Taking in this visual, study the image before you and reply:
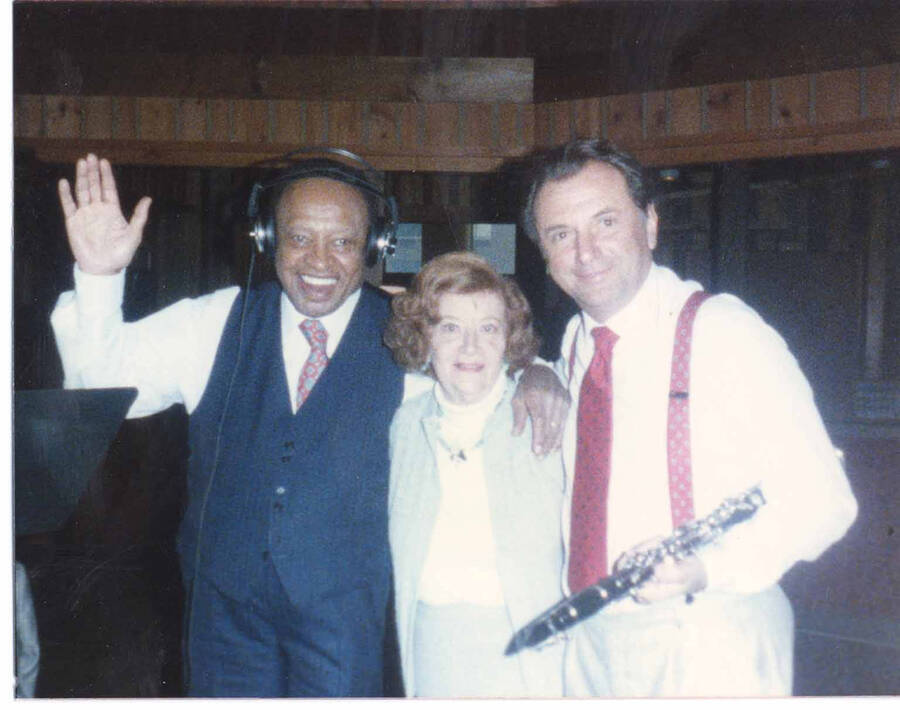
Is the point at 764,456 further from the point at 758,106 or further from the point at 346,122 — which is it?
the point at 346,122

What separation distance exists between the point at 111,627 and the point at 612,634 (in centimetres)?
143

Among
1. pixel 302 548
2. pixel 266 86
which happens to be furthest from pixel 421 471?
pixel 266 86

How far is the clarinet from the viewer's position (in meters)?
1.13

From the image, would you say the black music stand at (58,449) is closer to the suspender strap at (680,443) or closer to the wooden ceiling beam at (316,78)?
the suspender strap at (680,443)

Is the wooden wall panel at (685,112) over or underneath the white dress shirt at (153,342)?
Result: over

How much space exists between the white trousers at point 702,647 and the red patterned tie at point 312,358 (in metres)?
0.69

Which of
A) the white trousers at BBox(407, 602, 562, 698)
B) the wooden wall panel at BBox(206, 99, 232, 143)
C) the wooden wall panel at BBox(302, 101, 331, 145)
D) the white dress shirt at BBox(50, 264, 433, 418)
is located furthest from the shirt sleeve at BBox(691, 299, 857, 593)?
the wooden wall panel at BBox(206, 99, 232, 143)

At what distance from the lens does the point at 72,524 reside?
6.23 feet

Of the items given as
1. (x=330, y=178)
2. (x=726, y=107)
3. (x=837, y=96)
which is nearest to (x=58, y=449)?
(x=330, y=178)

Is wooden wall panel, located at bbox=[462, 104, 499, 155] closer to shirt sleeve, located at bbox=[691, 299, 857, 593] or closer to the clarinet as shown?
shirt sleeve, located at bbox=[691, 299, 857, 593]

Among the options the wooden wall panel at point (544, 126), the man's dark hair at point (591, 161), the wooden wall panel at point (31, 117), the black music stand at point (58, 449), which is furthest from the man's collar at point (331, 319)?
the wooden wall panel at point (544, 126)

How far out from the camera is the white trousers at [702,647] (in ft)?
3.90

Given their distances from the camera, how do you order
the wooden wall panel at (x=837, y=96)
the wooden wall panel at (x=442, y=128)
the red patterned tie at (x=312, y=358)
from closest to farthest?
the red patterned tie at (x=312, y=358)
the wooden wall panel at (x=837, y=96)
the wooden wall panel at (x=442, y=128)

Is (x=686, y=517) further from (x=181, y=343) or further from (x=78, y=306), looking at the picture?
(x=78, y=306)
